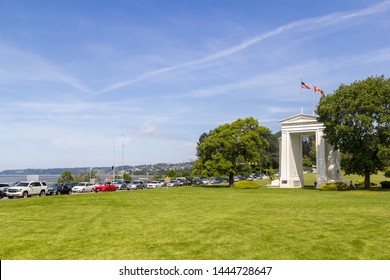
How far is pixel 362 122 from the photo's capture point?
46.4m

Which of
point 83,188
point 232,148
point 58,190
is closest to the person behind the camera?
point 58,190

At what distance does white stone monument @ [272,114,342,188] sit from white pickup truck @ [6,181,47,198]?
36130mm

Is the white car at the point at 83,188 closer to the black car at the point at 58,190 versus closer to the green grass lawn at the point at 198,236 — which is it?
the black car at the point at 58,190

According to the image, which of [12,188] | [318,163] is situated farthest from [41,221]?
[318,163]

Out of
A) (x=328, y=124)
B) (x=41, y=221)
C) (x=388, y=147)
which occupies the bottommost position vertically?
(x=41, y=221)

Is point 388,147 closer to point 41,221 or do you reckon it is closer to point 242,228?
point 242,228

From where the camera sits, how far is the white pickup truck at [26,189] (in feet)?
135

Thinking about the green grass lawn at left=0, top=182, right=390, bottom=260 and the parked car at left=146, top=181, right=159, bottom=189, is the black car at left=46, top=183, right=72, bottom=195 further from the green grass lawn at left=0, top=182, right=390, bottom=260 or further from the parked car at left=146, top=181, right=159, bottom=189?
the green grass lawn at left=0, top=182, right=390, bottom=260

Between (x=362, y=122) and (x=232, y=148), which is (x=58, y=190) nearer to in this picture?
(x=232, y=148)

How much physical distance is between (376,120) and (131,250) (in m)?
42.3

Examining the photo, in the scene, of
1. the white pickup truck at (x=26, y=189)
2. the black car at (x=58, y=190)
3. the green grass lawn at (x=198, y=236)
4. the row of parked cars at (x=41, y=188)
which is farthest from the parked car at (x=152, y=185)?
the green grass lawn at (x=198, y=236)

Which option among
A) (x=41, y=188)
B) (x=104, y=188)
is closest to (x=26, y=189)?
(x=41, y=188)

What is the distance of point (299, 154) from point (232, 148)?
11824 mm

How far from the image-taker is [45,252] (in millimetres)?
12500
